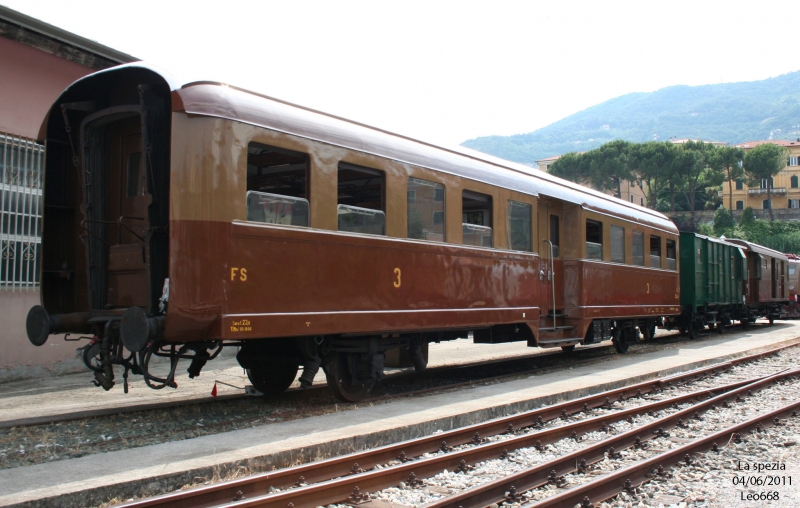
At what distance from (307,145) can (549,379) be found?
17.7ft

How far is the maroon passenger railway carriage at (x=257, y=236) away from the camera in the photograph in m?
6.22

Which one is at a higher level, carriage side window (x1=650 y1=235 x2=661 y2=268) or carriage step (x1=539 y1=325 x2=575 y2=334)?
carriage side window (x1=650 y1=235 x2=661 y2=268)

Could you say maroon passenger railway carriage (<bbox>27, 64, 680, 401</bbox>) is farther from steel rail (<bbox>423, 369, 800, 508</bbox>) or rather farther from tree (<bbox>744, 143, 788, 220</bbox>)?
tree (<bbox>744, 143, 788, 220</bbox>)

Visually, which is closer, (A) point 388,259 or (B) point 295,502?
(B) point 295,502

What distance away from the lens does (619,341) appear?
48.8ft

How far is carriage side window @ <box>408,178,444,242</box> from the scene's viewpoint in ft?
27.9

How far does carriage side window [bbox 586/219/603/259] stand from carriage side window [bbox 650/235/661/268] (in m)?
3.04

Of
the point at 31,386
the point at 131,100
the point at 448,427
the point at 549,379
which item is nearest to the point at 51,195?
the point at 131,100

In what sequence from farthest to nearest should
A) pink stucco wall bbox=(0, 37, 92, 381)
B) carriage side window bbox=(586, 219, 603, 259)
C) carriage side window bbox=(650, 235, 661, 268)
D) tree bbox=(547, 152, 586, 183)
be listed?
tree bbox=(547, 152, 586, 183) < carriage side window bbox=(650, 235, 661, 268) < carriage side window bbox=(586, 219, 603, 259) < pink stucco wall bbox=(0, 37, 92, 381)

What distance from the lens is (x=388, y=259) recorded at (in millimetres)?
8062

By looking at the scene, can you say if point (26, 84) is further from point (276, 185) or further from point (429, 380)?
point (429, 380)

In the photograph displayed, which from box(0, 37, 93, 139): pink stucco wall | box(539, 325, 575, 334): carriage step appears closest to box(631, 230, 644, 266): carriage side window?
box(539, 325, 575, 334): carriage step

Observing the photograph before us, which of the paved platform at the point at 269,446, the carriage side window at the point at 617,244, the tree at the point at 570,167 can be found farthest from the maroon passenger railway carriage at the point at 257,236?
the tree at the point at 570,167

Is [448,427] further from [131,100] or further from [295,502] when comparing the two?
[131,100]
